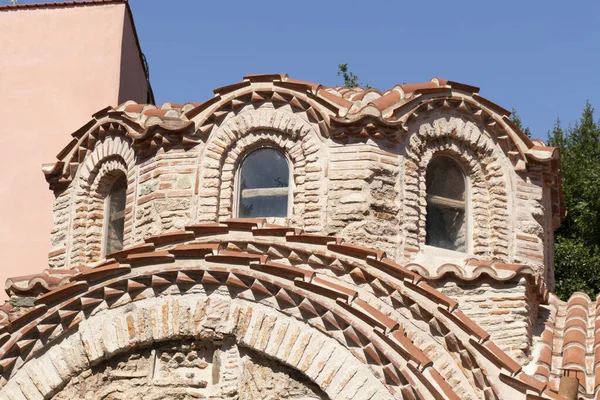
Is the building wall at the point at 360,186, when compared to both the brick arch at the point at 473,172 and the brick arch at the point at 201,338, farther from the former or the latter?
Result: the brick arch at the point at 201,338

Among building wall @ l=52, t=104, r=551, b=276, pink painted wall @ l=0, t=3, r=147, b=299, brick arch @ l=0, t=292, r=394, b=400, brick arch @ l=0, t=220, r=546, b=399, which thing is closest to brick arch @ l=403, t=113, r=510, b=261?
building wall @ l=52, t=104, r=551, b=276

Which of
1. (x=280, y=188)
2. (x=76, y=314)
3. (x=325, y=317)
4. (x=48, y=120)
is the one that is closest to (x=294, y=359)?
(x=325, y=317)

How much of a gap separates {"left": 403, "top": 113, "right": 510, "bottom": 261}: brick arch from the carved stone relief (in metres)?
2.56

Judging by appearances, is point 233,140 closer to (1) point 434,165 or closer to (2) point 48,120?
(1) point 434,165

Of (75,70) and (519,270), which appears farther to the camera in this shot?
(75,70)

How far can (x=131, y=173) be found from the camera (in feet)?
36.6

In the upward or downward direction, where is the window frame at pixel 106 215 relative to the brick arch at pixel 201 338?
upward

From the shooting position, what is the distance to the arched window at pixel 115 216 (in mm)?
11453

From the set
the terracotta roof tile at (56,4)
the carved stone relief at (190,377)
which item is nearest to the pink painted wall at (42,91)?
the terracotta roof tile at (56,4)

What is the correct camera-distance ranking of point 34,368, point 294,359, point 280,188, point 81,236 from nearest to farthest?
point 294,359
point 34,368
point 280,188
point 81,236

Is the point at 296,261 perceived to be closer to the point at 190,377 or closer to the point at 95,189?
the point at 190,377

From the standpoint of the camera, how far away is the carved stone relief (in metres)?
8.52

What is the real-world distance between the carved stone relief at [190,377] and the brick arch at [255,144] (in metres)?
1.95

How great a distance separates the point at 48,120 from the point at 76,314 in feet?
18.7
